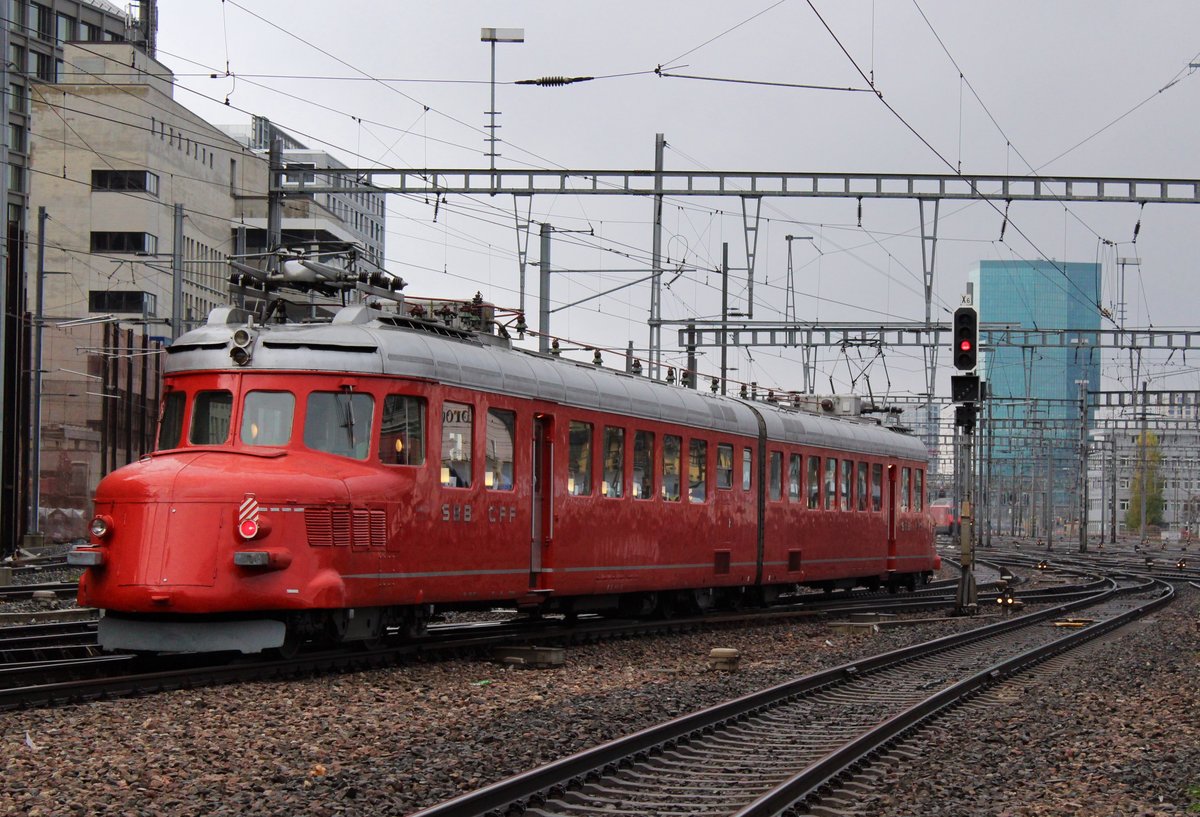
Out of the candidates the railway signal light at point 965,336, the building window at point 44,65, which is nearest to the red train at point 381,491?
the railway signal light at point 965,336

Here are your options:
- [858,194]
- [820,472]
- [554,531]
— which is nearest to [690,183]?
[858,194]

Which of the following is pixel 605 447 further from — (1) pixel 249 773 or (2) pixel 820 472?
(1) pixel 249 773

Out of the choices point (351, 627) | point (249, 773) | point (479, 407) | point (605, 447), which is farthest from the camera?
point (605, 447)

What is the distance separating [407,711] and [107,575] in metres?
3.22

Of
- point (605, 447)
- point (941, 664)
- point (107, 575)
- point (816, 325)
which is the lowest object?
point (941, 664)

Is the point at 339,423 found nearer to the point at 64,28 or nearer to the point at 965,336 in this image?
the point at 965,336

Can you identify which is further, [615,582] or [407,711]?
[615,582]

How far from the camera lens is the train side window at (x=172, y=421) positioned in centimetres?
1544

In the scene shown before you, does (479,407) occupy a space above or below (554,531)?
above

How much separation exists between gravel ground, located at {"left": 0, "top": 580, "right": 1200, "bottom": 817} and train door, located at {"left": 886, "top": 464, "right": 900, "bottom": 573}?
15122 mm

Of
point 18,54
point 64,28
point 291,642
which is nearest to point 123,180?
point 18,54

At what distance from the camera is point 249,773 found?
9734 mm

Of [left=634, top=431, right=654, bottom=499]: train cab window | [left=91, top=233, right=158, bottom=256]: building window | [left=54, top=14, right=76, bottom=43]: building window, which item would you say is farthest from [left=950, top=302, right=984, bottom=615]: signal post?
[left=54, top=14, right=76, bottom=43]: building window

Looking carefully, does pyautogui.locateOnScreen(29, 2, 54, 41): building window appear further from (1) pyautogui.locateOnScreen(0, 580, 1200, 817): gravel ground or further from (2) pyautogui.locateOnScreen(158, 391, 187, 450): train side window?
(1) pyautogui.locateOnScreen(0, 580, 1200, 817): gravel ground
